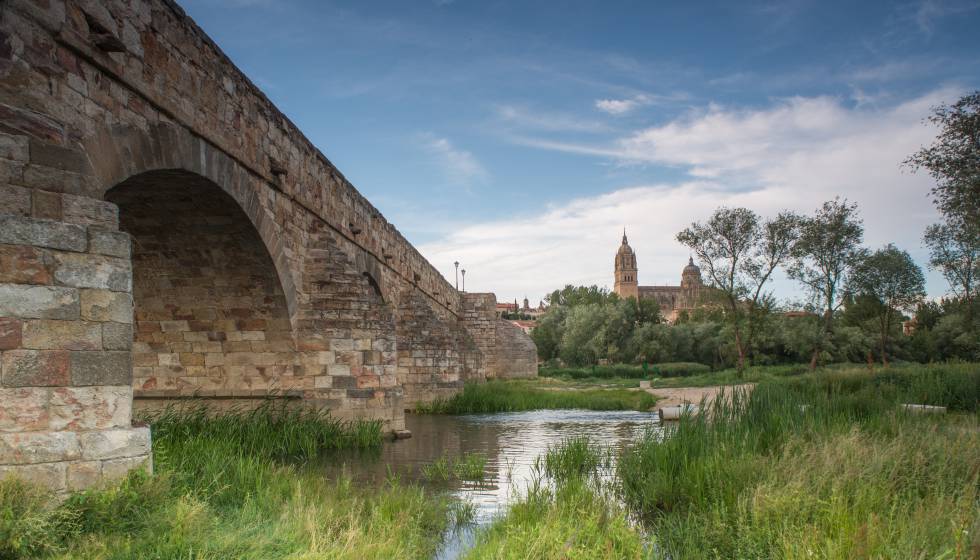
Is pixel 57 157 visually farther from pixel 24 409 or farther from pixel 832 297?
pixel 832 297

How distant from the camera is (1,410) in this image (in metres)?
4.47

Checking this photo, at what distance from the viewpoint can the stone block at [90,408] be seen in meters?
4.68

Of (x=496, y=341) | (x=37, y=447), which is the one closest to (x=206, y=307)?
(x=37, y=447)

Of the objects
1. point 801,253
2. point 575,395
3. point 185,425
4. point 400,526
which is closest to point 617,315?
point 801,253

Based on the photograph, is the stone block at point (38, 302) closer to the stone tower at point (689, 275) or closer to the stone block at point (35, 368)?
the stone block at point (35, 368)

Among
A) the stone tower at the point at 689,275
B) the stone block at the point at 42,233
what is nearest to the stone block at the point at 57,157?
the stone block at the point at 42,233

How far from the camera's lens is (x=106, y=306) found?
16.5ft

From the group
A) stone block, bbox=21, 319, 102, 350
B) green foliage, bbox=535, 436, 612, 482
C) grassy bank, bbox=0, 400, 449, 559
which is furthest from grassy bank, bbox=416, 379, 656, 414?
stone block, bbox=21, 319, 102, 350

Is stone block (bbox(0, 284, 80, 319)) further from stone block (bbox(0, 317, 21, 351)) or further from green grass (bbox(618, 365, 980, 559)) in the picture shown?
green grass (bbox(618, 365, 980, 559))

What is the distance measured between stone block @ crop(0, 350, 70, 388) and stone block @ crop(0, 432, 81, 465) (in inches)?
9.3

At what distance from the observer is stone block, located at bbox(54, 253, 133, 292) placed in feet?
15.8

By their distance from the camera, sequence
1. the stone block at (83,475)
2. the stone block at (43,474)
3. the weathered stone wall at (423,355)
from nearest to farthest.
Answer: the stone block at (43,474) → the stone block at (83,475) → the weathered stone wall at (423,355)

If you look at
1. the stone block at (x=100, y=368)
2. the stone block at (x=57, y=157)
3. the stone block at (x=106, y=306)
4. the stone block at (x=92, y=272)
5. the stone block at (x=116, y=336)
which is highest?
the stone block at (x=57, y=157)

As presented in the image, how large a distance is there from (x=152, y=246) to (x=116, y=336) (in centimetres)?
518
